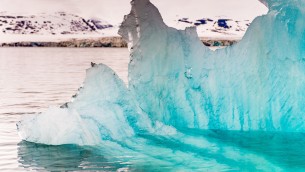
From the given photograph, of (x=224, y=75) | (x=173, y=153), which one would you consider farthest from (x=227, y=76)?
(x=173, y=153)

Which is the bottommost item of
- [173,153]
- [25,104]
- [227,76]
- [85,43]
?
[85,43]

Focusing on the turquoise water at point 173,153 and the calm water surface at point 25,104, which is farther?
the calm water surface at point 25,104

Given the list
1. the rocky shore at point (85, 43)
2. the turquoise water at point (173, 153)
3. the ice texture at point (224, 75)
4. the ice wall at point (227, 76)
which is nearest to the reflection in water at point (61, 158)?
the turquoise water at point (173, 153)

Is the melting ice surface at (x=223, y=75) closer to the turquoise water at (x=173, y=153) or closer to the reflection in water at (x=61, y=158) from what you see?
the turquoise water at (x=173, y=153)

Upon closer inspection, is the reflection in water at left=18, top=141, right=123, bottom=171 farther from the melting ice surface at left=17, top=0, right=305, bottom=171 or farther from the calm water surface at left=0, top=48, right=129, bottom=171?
the melting ice surface at left=17, top=0, right=305, bottom=171

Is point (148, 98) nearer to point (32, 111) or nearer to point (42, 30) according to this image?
point (32, 111)

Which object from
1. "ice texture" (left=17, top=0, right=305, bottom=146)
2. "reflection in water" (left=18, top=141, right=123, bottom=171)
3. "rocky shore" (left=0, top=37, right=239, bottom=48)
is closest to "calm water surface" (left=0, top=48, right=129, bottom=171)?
"reflection in water" (left=18, top=141, right=123, bottom=171)

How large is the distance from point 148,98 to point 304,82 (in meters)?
4.12

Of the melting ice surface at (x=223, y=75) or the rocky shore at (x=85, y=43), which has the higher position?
the melting ice surface at (x=223, y=75)

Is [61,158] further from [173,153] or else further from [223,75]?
[223,75]

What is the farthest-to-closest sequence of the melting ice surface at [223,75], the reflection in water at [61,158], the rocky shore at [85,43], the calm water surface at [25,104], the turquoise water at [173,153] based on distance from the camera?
1. the rocky shore at [85,43]
2. the melting ice surface at [223,75]
3. the calm water surface at [25,104]
4. the turquoise water at [173,153]
5. the reflection in water at [61,158]

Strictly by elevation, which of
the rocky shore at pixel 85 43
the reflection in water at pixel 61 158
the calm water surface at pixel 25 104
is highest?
the reflection in water at pixel 61 158

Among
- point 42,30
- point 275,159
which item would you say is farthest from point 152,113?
point 42,30

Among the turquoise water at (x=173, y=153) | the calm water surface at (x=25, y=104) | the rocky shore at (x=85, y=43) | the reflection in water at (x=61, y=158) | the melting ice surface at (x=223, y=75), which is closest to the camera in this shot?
the reflection in water at (x=61, y=158)
